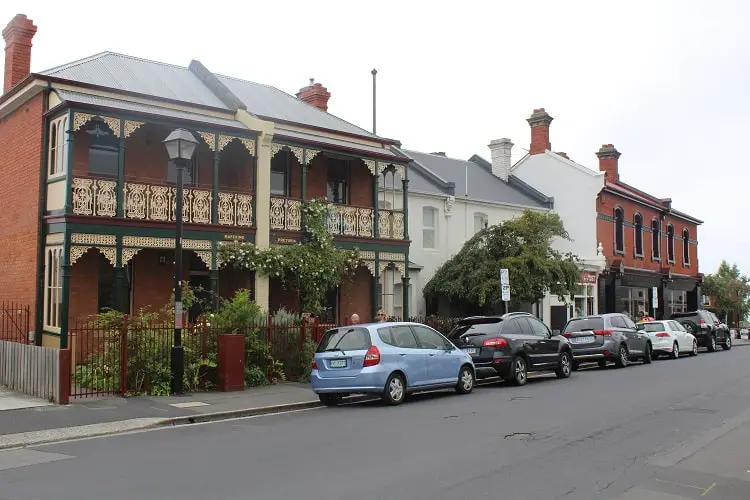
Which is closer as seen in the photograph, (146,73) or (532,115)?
(146,73)

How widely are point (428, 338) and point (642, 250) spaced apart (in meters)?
28.8

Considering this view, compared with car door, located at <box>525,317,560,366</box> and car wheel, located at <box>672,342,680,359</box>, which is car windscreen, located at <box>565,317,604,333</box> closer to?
car door, located at <box>525,317,560,366</box>

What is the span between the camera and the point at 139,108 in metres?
18.2

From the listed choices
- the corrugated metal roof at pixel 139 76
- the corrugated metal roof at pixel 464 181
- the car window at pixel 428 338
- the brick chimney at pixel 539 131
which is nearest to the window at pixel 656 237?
the brick chimney at pixel 539 131

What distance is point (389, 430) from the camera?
34.3ft

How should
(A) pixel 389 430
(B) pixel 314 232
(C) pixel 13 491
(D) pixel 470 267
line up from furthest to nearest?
(D) pixel 470 267 → (B) pixel 314 232 → (A) pixel 389 430 → (C) pixel 13 491

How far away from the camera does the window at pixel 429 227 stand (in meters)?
28.0

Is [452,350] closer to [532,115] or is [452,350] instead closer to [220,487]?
[220,487]

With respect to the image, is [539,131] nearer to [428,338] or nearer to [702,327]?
[702,327]

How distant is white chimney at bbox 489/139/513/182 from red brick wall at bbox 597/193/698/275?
4605 millimetres

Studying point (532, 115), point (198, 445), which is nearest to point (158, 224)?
point (198, 445)

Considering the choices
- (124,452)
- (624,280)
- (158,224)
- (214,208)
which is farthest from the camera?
(624,280)

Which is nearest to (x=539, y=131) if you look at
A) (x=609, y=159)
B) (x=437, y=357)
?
(x=609, y=159)

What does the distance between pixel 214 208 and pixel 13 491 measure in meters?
12.6
